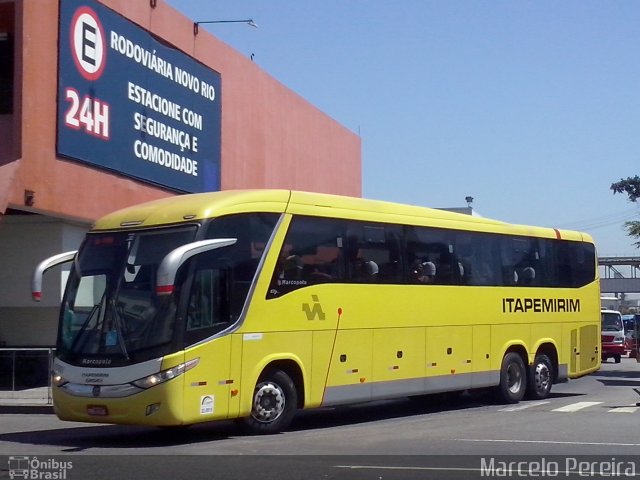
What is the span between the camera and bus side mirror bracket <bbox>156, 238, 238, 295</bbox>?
12625 millimetres

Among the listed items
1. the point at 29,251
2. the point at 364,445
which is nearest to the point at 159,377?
the point at 364,445

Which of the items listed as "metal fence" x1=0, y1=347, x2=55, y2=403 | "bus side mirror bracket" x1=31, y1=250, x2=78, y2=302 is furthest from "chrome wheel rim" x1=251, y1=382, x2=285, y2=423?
"metal fence" x1=0, y1=347, x2=55, y2=403

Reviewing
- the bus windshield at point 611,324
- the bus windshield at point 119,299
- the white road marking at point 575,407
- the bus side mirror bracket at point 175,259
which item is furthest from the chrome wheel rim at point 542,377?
the bus windshield at point 611,324

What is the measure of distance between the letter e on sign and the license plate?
1025 cm

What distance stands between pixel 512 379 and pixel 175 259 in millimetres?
10007

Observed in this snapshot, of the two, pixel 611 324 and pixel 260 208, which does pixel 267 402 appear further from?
pixel 611 324

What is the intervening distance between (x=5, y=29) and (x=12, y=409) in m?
8.45

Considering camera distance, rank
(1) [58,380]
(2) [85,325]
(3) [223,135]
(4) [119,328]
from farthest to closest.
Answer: (3) [223,135] < (1) [58,380] < (2) [85,325] < (4) [119,328]

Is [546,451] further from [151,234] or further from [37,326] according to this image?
[37,326]

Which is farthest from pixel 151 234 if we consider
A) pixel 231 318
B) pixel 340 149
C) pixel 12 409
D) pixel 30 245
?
pixel 340 149

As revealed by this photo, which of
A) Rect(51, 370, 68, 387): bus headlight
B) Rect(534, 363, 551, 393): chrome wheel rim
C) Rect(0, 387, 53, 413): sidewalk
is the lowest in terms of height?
Rect(0, 387, 53, 413): sidewalk

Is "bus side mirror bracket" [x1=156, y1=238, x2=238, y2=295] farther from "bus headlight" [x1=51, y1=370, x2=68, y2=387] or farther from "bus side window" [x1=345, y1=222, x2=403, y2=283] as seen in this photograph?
"bus side window" [x1=345, y1=222, x2=403, y2=283]

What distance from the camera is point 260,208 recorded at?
48.1 ft

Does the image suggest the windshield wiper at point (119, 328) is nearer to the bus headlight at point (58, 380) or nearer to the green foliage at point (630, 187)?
the bus headlight at point (58, 380)
